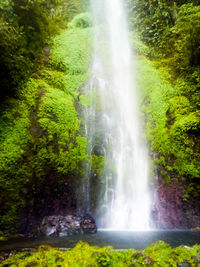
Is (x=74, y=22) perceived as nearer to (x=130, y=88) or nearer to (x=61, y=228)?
(x=130, y=88)

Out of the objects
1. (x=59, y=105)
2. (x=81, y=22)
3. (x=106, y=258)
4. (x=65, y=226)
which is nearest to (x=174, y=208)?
(x=65, y=226)

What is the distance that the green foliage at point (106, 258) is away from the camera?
8.84ft

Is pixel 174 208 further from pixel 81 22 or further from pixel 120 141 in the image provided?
pixel 81 22

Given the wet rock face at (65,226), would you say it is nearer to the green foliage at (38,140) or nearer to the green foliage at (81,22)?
the green foliage at (38,140)

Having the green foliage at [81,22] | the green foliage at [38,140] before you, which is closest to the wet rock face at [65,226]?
the green foliage at [38,140]

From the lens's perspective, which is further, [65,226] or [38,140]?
[38,140]

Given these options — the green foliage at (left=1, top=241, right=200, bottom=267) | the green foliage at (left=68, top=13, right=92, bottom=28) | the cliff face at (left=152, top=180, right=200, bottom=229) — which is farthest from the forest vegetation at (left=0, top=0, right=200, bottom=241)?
the green foliage at (left=1, top=241, right=200, bottom=267)

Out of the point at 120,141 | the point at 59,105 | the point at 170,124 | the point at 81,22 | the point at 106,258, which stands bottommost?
the point at 106,258

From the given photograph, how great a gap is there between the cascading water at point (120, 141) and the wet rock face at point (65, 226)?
0.89 metres

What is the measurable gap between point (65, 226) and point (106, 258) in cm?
314

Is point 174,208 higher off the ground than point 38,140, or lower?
lower

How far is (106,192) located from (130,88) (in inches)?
200

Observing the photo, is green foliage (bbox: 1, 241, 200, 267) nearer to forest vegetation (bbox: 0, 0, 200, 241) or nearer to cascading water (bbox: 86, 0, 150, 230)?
forest vegetation (bbox: 0, 0, 200, 241)

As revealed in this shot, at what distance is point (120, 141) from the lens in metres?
8.05
